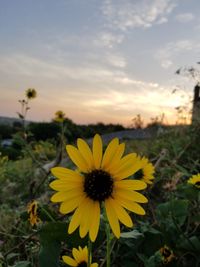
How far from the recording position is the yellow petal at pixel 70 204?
3.63ft

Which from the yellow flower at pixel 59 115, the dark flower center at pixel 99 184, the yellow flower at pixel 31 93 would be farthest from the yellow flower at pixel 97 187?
the yellow flower at pixel 31 93

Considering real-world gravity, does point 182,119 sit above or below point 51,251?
above

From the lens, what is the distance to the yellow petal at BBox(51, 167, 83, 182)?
3.56 feet

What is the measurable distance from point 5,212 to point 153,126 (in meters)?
3.51

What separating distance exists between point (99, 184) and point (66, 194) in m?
0.08

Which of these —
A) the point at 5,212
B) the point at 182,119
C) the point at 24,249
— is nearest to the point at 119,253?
the point at 24,249

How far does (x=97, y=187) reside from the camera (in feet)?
3.78

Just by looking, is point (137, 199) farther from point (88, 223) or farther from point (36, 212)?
point (36, 212)

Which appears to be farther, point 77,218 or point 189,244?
point 189,244

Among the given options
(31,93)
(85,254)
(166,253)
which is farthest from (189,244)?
(31,93)

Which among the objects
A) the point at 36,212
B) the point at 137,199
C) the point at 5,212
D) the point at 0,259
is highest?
the point at 137,199

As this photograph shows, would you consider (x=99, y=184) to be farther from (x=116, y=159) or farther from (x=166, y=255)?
(x=166, y=255)

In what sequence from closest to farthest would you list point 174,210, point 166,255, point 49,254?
1. point 49,254
2. point 166,255
3. point 174,210

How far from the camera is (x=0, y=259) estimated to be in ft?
5.27
